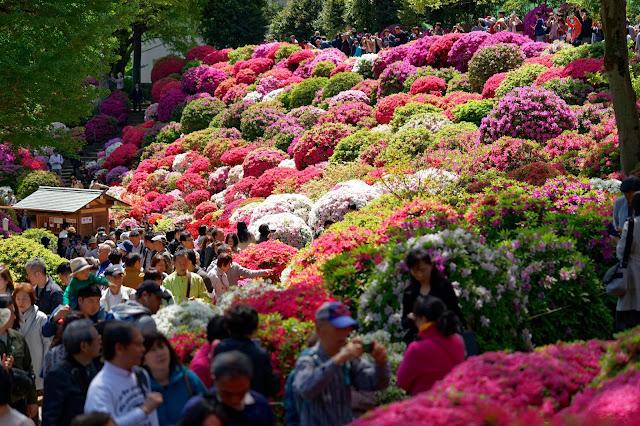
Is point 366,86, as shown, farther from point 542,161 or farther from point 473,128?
point 542,161

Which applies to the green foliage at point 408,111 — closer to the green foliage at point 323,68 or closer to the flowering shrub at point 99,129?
the green foliage at point 323,68

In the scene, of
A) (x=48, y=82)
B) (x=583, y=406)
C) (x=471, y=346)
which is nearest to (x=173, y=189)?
(x=48, y=82)

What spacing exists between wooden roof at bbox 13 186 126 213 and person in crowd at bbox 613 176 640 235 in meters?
13.3

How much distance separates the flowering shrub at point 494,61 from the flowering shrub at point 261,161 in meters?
6.31

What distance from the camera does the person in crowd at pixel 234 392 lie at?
4422 millimetres

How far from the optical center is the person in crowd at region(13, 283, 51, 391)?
26.6ft

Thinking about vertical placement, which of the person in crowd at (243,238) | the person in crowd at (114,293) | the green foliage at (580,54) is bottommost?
the person in crowd at (243,238)

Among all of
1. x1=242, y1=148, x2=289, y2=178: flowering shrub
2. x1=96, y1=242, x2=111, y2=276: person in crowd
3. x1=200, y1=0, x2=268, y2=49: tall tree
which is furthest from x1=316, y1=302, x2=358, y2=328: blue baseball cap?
x1=200, y1=0, x2=268, y2=49: tall tree

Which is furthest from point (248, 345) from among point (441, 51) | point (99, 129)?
point (99, 129)

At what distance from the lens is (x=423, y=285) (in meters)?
6.33

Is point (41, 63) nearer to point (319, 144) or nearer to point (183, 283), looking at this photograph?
point (319, 144)

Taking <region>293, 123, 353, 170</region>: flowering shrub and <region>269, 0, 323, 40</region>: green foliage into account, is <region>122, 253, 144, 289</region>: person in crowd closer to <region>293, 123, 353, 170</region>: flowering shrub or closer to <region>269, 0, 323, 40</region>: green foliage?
<region>293, 123, 353, 170</region>: flowering shrub

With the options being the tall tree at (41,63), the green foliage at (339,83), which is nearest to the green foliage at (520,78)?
the green foliage at (339,83)

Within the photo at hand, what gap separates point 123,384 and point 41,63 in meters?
13.1
